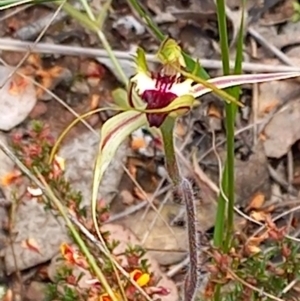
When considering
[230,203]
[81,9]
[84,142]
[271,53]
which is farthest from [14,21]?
[230,203]

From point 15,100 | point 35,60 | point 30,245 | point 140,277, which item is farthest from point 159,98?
point 35,60

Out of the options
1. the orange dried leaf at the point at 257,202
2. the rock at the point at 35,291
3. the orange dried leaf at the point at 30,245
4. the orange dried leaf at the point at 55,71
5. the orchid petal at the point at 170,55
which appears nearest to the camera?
the orchid petal at the point at 170,55

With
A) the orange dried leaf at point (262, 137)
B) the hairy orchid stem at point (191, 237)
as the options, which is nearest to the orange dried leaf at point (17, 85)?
the orange dried leaf at point (262, 137)

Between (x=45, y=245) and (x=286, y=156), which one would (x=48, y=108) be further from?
(x=286, y=156)

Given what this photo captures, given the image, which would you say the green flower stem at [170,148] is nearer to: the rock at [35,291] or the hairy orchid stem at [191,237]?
the hairy orchid stem at [191,237]

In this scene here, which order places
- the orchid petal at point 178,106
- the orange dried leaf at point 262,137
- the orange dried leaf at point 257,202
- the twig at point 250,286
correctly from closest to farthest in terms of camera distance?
1. the orchid petal at point 178,106
2. the twig at point 250,286
3. the orange dried leaf at point 257,202
4. the orange dried leaf at point 262,137

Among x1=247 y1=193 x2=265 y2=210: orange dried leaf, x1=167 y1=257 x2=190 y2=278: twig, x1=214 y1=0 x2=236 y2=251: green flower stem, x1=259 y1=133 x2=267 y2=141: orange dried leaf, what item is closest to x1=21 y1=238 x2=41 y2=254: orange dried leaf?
x1=167 y1=257 x2=190 y2=278: twig
